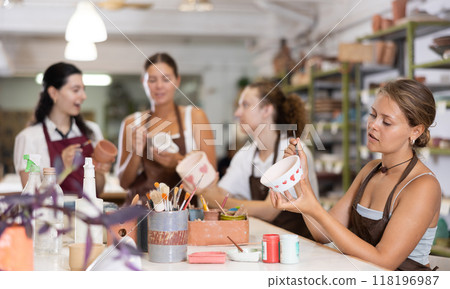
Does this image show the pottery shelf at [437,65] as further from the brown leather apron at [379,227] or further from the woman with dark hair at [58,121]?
the woman with dark hair at [58,121]

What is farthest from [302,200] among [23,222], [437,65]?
[437,65]

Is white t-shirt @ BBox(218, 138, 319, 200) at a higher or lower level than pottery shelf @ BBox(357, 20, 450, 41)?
lower

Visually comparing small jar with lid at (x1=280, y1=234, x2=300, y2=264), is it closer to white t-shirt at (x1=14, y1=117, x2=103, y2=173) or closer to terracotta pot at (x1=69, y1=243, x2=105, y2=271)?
terracotta pot at (x1=69, y1=243, x2=105, y2=271)

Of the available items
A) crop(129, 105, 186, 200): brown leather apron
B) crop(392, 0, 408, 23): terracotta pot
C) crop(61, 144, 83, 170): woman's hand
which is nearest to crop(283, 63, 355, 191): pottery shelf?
crop(392, 0, 408, 23): terracotta pot

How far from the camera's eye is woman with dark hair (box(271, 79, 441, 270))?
106 cm

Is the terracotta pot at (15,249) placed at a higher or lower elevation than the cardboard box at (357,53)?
lower

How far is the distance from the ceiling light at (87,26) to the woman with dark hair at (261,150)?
1.83 ft

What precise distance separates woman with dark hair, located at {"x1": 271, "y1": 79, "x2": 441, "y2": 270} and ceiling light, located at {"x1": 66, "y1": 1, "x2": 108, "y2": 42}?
953 millimetres

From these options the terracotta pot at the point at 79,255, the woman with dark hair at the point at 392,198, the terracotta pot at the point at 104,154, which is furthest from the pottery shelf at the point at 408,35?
the terracotta pot at the point at 79,255

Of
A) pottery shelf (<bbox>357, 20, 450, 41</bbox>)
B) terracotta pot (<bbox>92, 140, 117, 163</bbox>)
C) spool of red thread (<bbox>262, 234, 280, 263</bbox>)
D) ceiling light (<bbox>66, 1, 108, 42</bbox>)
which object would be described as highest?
pottery shelf (<bbox>357, 20, 450, 41</bbox>)

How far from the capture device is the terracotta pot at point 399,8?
2.91m

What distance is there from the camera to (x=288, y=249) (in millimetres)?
956

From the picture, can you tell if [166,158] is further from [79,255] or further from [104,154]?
[79,255]

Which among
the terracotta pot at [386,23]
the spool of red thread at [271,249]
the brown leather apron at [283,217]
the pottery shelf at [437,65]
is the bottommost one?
the brown leather apron at [283,217]
